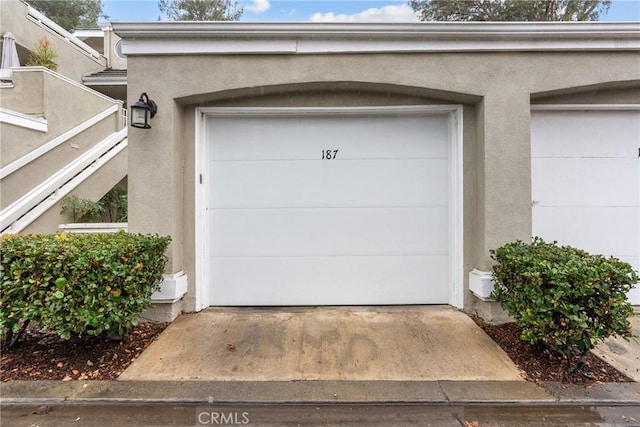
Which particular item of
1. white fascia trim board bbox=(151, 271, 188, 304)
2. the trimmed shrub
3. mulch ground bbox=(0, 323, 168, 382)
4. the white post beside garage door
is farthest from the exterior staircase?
the trimmed shrub

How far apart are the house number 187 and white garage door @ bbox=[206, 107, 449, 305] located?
0.01 m

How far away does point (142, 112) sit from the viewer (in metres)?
3.35

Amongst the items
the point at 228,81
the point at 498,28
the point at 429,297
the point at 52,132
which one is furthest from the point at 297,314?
the point at 52,132

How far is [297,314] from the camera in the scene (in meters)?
3.63

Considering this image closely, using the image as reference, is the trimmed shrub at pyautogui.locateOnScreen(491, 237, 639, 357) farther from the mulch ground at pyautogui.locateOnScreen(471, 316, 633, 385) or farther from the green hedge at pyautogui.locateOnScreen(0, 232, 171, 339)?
the green hedge at pyautogui.locateOnScreen(0, 232, 171, 339)

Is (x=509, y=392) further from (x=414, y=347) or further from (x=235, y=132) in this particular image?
(x=235, y=132)

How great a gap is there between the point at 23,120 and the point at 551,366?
777 centimetres

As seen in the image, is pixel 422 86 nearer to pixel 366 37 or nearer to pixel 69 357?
pixel 366 37

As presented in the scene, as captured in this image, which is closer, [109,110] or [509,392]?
[509,392]

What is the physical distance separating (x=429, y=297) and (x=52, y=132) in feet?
22.5

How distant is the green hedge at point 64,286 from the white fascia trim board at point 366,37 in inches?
86.2

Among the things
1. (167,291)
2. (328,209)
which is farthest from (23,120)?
(328,209)

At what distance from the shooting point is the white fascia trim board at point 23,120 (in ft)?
17.0

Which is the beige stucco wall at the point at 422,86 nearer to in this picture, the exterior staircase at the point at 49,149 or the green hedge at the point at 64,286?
the green hedge at the point at 64,286
